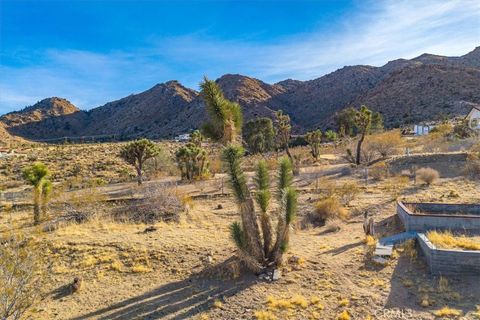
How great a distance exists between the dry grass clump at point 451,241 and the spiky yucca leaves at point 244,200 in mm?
5520

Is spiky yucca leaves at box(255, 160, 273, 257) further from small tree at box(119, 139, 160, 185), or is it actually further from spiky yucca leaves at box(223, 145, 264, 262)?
small tree at box(119, 139, 160, 185)

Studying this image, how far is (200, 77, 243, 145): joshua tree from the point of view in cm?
1137

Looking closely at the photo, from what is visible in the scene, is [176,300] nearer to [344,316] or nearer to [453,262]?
[344,316]

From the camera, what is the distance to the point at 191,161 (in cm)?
2822

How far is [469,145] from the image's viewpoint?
3056cm

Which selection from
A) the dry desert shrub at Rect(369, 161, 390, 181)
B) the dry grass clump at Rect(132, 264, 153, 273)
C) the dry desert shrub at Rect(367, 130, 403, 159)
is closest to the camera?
the dry grass clump at Rect(132, 264, 153, 273)

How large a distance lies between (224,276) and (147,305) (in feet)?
8.10

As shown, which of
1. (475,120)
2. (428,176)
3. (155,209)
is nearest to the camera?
(155,209)

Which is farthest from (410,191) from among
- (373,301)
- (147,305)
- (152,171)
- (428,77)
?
(428,77)

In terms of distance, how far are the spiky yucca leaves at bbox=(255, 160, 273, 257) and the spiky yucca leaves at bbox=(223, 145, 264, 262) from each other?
10.9 inches

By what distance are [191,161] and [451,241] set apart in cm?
2012

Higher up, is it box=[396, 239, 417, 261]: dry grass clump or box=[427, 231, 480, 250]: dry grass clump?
box=[427, 231, 480, 250]: dry grass clump

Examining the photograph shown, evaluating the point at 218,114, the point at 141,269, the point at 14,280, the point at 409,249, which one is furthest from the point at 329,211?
the point at 14,280

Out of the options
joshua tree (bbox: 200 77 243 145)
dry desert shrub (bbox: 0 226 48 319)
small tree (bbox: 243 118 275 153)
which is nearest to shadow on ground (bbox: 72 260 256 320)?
dry desert shrub (bbox: 0 226 48 319)
